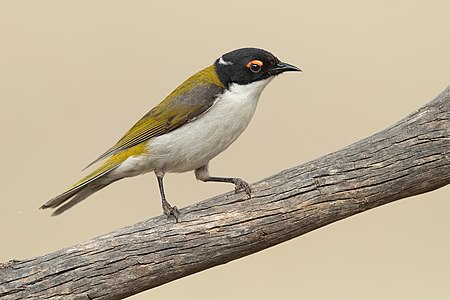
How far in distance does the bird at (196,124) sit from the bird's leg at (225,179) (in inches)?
0.9

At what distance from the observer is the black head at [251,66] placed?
4.82 m

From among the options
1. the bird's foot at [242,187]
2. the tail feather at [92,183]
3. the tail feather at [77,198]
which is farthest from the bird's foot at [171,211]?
the tail feather at [77,198]

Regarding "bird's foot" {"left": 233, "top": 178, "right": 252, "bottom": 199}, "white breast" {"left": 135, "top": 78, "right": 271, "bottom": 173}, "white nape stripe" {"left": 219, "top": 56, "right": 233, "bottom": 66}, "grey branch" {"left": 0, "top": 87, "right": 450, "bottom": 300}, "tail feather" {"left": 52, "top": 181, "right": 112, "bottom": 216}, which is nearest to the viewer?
"grey branch" {"left": 0, "top": 87, "right": 450, "bottom": 300}

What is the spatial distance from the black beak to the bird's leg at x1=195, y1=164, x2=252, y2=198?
0.72 meters

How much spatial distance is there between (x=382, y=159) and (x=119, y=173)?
167 cm

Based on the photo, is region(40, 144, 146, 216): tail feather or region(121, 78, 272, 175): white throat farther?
region(40, 144, 146, 216): tail feather

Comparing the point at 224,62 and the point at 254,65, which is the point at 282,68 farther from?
the point at 224,62

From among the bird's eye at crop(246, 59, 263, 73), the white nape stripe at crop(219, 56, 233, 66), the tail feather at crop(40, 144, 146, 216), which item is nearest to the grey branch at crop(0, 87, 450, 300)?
the tail feather at crop(40, 144, 146, 216)

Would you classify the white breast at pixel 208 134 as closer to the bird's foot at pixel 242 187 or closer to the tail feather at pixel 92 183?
the tail feather at pixel 92 183

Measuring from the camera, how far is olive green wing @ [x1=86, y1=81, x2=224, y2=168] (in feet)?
15.9

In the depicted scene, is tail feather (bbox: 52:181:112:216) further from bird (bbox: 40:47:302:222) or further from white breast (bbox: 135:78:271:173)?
white breast (bbox: 135:78:271:173)

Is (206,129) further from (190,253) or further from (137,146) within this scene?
(190,253)

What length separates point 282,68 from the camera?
4.82m

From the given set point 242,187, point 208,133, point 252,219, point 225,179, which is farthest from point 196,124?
point 252,219
